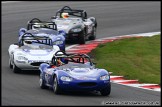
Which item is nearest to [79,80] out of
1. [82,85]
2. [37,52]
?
[82,85]

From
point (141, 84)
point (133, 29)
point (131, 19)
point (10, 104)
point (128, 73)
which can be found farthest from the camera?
point (131, 19)

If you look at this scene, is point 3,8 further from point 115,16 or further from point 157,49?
point 157,49

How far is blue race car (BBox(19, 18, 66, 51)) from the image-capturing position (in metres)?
31.5

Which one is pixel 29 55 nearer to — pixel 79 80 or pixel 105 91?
pixel 79 80

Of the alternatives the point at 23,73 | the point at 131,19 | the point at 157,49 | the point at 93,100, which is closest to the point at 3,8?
the point at 131,19

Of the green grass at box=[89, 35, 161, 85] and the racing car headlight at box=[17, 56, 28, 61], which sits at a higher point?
the racing car headlight at box=[17, 56, 28, 61]

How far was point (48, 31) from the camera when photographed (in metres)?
33.2

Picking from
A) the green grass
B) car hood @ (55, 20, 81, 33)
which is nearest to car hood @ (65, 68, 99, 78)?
the green grass

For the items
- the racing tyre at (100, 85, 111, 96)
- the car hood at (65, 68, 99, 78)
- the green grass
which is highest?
the car hood at (65, 68, 99, 78)

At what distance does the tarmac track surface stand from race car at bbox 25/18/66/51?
1.44m

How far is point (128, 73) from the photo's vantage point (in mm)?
Answer: 26344

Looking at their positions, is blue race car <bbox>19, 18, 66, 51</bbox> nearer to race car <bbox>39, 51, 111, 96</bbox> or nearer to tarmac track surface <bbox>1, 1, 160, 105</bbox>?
tarmac track surface <bbox>1, 1, 160, 105</bbox>

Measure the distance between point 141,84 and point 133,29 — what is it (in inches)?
688

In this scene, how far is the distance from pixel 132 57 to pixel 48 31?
441 centimetres
